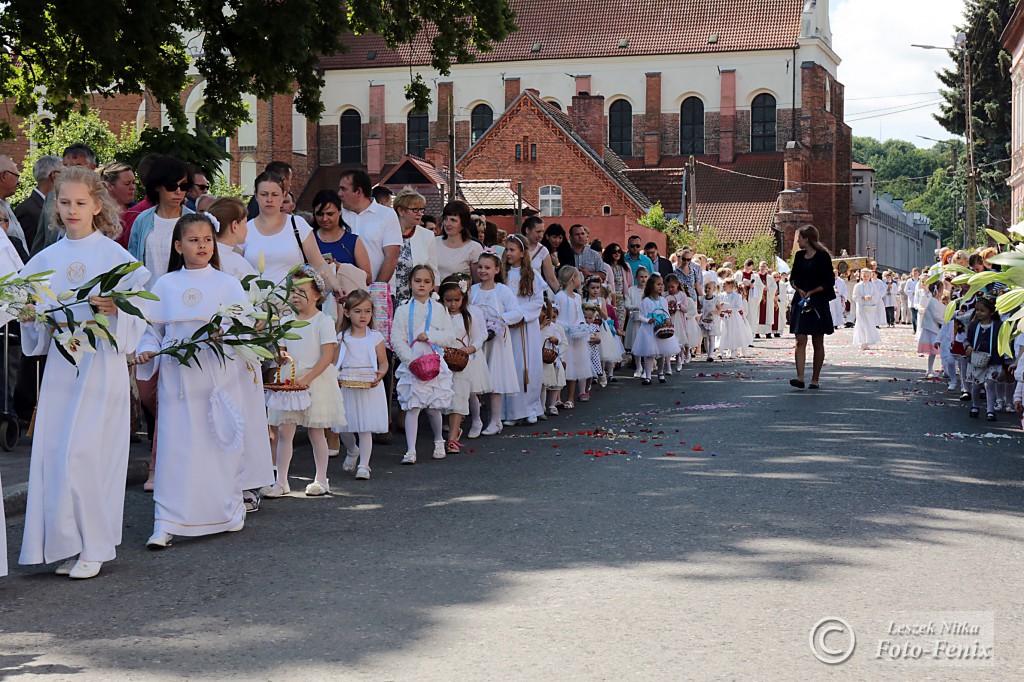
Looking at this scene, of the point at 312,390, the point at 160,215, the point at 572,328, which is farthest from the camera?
the point at 572,328

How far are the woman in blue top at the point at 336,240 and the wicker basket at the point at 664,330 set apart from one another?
9141 millimetres

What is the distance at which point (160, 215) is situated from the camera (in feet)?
32.2

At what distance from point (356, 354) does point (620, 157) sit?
65.1 meters

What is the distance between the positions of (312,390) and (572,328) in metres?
7.37

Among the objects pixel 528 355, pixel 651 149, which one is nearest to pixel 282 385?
pixel 528 355

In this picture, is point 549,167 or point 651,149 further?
point 651,149

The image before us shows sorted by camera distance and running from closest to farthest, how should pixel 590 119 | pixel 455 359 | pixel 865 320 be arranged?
pixel 455 359
pixel 865 320
pixel 590 119

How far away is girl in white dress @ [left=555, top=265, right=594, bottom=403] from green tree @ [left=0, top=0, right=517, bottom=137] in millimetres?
5063

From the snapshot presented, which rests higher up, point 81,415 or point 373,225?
point 373,225

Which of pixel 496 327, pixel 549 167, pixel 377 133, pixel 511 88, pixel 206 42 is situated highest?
pixel 511 88

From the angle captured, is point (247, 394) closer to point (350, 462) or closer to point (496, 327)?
point (350, 462)

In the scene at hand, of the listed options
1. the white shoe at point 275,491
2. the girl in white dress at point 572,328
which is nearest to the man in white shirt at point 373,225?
the white shoe at point 275,491

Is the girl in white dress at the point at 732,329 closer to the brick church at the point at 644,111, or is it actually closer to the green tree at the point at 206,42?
the green tree at the point at 206,42

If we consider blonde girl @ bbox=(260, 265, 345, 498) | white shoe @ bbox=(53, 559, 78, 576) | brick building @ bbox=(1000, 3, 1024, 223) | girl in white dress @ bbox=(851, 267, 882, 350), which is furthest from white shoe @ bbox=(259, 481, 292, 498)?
brick building @ bbox=(1000, 3, 1024, 223)
